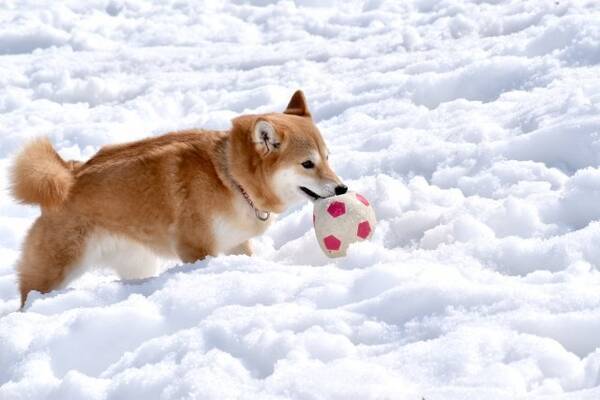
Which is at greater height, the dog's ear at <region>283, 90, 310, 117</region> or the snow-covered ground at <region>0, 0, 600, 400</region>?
the dog's ear at <region>283, 90, 310, 117</region>

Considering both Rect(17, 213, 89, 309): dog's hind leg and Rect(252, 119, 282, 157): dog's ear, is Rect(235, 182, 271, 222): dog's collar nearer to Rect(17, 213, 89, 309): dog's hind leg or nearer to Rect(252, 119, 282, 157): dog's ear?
Rect(252, 119, 282, 157): dog's ear

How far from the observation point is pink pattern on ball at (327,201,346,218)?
4113mm

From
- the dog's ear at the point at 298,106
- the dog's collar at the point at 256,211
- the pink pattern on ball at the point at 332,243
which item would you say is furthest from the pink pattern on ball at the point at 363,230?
the dog's ear at the point at 298,106

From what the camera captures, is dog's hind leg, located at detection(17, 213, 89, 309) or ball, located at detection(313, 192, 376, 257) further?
dog's hind leg, located at detection(17, 213, 89, 309)

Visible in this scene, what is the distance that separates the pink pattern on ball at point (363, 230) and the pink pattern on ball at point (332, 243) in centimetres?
A: 11

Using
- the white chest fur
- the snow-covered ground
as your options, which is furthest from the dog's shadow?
the white chest fur

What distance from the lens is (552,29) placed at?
266 inches

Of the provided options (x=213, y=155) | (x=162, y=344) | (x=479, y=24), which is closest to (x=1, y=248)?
(x=213, y=155)

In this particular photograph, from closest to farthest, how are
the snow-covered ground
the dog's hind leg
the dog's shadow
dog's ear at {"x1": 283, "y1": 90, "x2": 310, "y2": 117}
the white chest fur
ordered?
1. the snow-covered ground
2. the dog's shadow
3. the dog's hind leg
4. the white chest fur
5. dog's ear at {"x1": 283, "y1": 90, "x2": 310, "y2": 117}

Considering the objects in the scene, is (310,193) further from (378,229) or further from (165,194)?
(165,194)

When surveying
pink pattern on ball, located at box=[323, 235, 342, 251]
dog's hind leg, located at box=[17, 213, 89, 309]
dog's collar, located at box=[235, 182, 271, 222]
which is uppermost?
dog's collar, located at box=[235, 182, 271, 222]

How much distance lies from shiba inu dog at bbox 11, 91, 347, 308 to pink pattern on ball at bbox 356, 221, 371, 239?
0.81 ft

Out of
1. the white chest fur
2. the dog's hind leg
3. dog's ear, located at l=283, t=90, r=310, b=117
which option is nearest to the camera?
the dog's hind leg

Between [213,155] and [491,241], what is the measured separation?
157 centimetres
